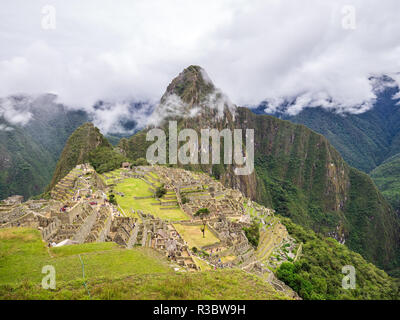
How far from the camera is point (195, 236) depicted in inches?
1083

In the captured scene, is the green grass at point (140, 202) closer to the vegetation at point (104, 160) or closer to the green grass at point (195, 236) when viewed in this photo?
the green grass at point (195, 236)

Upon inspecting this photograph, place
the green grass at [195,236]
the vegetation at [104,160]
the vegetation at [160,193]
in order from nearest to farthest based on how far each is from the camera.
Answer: the green grass at [195,236] < the vegetation at [160,193] < the vegetation at [104,160]

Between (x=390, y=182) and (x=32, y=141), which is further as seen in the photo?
(x=390, y=182)

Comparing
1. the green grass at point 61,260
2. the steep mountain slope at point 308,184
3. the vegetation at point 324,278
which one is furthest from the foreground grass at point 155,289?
the steep mountain slope at point 308,184

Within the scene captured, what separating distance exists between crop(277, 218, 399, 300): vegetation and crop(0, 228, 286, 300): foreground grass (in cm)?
1385

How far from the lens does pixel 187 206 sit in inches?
1443

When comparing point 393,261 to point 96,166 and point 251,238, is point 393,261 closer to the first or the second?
point 251,238

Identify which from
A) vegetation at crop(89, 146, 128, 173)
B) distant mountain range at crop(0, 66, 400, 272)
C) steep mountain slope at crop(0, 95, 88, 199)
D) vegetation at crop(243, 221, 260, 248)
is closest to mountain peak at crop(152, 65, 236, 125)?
distant mountain range at crop(0, 66, 400, 272)

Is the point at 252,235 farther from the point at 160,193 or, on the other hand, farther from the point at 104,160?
the point at 104,160

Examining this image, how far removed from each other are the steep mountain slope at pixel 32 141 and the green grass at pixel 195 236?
105 meters

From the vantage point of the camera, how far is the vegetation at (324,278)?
23062 millimetres

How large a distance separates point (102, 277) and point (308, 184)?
195 metres

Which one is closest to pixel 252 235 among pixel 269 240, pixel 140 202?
pixel 269 240
